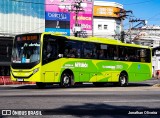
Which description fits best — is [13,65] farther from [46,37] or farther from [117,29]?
[117,29]

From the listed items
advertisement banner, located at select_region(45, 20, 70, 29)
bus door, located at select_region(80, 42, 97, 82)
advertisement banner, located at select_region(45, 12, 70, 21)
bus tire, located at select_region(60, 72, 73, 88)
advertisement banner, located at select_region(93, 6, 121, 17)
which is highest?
advertisement banner, located at select_region(93, 6, 121, 17)

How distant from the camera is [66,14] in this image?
182 feet

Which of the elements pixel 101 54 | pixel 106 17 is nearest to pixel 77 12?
pixel 106 17

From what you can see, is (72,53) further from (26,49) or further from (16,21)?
(16,21)

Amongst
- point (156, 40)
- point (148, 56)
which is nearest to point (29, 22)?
point (148, 56)

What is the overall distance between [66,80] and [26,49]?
309 cm

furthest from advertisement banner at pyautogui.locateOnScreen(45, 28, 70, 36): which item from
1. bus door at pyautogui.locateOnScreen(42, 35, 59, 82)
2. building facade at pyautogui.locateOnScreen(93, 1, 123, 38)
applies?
bus door at pyautogui.locateOnScreen(42, 35, 59, 82)

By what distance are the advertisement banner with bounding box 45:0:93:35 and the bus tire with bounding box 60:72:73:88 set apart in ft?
95.2

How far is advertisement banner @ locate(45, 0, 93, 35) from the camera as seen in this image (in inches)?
2100

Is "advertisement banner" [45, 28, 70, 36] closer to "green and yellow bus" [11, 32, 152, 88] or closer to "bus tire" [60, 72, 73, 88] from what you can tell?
"green and yellow bus" [11, 32, 152, 88]

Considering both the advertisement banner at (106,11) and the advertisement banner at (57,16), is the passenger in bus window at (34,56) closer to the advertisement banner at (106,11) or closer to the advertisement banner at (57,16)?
the advertisement banner at (57,16)

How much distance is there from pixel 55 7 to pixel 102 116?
44.6m

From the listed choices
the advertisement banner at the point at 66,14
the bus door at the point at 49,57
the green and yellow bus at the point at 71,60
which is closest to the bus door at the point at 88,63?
the green and yellow bus at the point at 71,60

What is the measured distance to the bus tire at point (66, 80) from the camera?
938 inches
